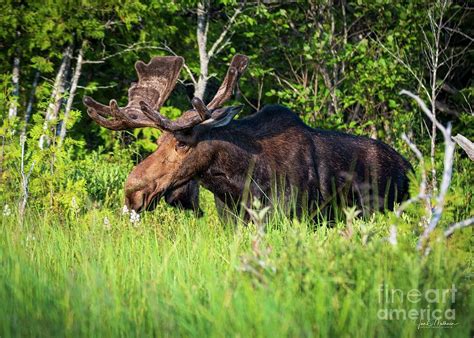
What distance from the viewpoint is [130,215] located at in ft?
23.7

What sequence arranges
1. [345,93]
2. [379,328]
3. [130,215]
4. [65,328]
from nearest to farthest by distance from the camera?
[379,328], [65,328], [130,215], [345,93]

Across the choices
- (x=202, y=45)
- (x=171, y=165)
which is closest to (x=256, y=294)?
(x=171, y=165)

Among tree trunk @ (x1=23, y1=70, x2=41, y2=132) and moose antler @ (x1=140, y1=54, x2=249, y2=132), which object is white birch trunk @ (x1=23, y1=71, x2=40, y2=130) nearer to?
tree trunk @ (x1=23, y1=70, x2=41, y2=132)

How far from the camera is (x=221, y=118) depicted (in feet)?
25.2

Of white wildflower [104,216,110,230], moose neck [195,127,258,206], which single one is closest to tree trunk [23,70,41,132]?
moose neck [195,127,258,206]

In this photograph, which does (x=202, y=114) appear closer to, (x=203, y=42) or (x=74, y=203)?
(x=74, y=203)

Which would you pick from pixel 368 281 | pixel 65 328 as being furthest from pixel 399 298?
pixel 65 328

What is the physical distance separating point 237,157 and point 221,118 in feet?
1.18

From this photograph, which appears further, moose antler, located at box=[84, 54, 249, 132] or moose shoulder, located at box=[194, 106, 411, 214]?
moose shoulder, located at box=[194, 106, 411, 214]

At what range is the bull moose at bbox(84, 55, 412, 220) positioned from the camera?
296 inches

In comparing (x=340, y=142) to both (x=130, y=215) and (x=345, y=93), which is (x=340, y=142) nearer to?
(x=130, y=215)

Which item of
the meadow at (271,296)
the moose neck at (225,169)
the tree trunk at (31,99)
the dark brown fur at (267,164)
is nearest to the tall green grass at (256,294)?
the meadow at (271,296)

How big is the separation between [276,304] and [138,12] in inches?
408

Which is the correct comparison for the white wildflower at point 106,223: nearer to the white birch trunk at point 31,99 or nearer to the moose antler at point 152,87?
the moose antler at point 152,87
